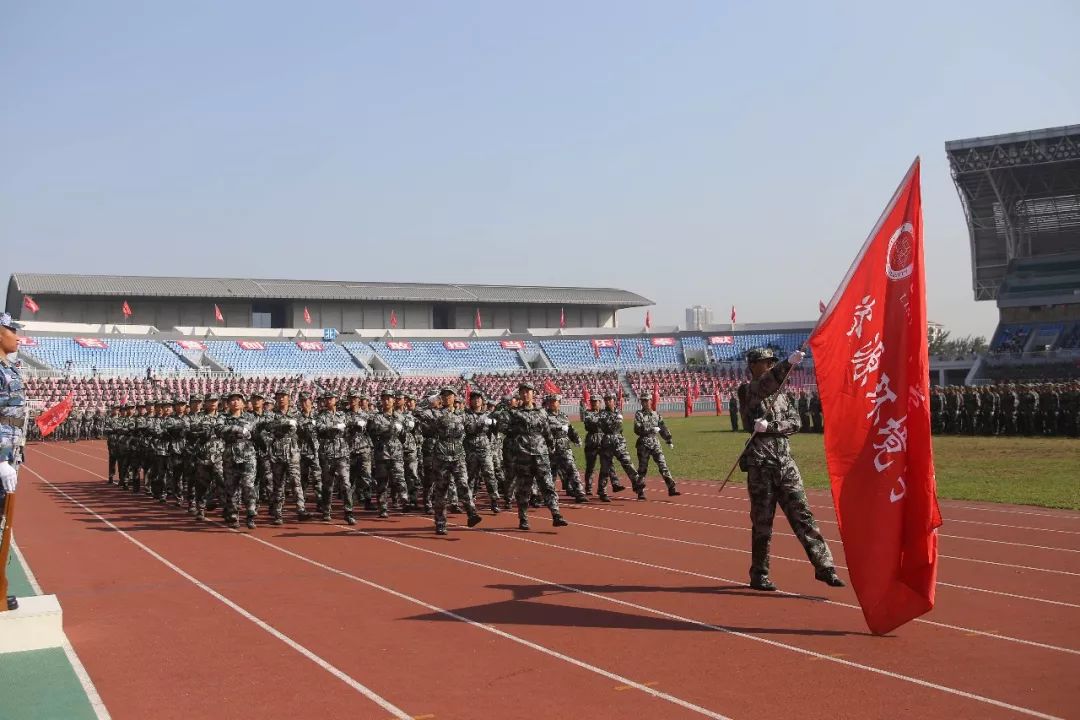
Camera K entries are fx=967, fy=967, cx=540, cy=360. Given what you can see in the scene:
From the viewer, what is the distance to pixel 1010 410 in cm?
2677

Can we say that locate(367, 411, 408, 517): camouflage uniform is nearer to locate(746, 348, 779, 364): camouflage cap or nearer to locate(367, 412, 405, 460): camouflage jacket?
locate(367, 412, 405, 460): camouflage jacket

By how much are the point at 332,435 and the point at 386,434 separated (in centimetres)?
96

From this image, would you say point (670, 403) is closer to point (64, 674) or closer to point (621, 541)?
point (621, 541)

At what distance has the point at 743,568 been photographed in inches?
349

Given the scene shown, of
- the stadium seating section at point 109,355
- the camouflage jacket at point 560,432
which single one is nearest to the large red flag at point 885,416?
the camouflage jacket at point 560,432

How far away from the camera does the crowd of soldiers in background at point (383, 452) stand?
39.4 ft

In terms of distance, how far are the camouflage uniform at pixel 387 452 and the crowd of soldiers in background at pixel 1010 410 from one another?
19.3 meters

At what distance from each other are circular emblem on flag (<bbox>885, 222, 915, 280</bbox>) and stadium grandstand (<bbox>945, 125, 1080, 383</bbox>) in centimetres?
4432

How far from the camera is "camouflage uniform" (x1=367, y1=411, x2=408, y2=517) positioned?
567 inches

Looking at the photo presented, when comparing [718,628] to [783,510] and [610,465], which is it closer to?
[783,510]

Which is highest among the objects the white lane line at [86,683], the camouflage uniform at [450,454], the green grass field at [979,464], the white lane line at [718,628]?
the camouflage uniform at [450,454]

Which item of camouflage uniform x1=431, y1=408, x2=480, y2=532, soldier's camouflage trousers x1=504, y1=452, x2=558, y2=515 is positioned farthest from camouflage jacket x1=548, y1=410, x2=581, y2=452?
camouflage uniform x1=431, y1=408, x2=480, y2=532

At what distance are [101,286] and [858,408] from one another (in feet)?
198

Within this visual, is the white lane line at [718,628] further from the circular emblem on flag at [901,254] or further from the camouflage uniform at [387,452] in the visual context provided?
the camouflage uniform at [387,452]
